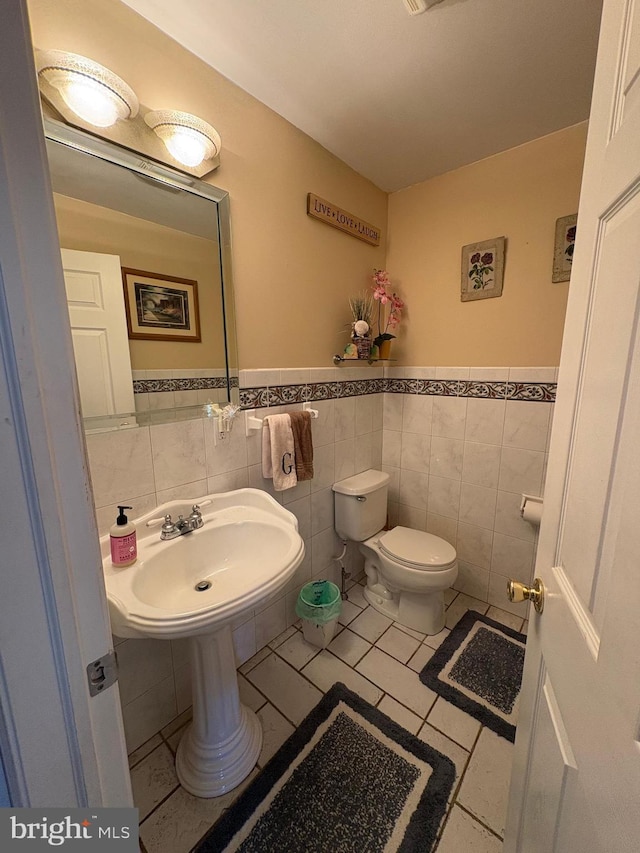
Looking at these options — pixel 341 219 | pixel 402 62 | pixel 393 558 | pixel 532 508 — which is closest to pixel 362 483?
pixel 393 558

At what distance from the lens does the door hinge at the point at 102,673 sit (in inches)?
18.0

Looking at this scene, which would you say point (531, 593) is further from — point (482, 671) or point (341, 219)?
point (341, 219)

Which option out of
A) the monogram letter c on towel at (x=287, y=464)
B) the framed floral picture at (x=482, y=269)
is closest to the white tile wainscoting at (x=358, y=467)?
the monogram letter c on towel at (x=287, y=464)

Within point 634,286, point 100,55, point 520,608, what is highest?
point 100,55

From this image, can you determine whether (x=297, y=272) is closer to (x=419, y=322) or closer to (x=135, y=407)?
(x=419, y=322)

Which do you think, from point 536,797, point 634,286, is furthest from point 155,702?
point 634,286

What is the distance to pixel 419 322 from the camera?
1.99 m

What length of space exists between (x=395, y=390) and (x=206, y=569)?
4.98 feet

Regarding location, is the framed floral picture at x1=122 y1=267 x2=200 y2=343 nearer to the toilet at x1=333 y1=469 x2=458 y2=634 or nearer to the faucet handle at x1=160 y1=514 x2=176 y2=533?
the faucet handle at x1=160 y1=514 x2=176 y2=533

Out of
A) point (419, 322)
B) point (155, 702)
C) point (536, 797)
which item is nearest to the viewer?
point (536, 797)

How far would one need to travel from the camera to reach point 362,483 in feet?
6.26

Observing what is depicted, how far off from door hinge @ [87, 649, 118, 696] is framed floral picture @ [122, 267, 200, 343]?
0.95 metres

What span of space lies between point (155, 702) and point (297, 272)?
1.88 metres

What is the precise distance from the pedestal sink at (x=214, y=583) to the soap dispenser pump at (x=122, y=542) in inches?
0.9
